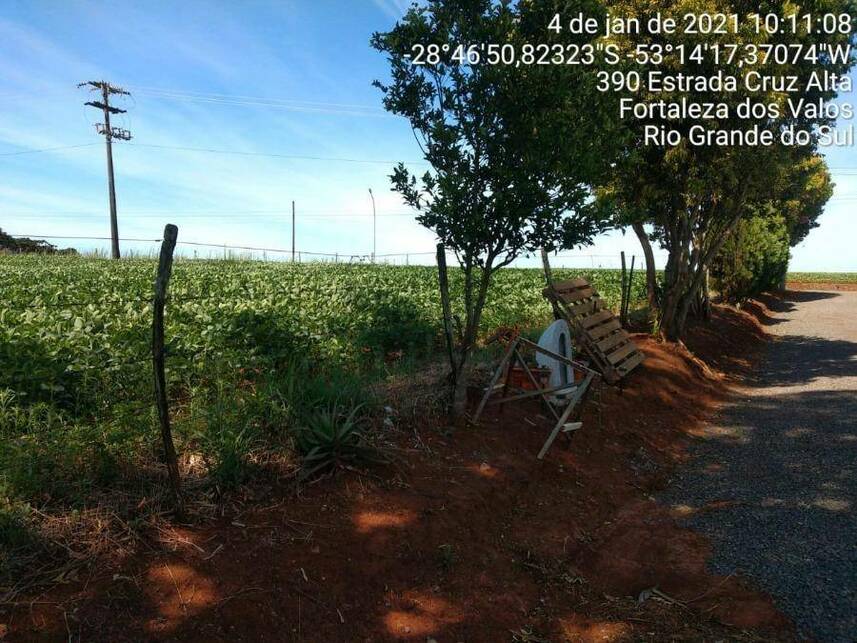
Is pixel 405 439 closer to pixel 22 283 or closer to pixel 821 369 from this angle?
pixel 821 369

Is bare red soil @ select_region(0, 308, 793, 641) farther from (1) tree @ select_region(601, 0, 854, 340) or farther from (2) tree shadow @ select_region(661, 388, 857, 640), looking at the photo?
(1) tree @ select_region(601, 0, 854, 340)

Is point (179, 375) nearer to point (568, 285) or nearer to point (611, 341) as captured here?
point (568, 285)

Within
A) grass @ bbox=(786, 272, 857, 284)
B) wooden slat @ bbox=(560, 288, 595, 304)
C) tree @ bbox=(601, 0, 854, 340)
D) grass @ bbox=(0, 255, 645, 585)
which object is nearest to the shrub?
tree @ bbox=(601, 0, 854, 340)

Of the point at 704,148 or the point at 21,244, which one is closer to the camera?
the point at 704,148

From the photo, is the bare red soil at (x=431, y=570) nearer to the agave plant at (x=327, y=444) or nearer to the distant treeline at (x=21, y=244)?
the agave plant at (x=327, y=444)

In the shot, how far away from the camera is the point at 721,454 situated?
25.2 feet

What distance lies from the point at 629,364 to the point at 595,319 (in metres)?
0.90

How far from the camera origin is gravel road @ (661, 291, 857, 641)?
4.25 meters

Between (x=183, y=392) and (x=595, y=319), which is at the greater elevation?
(x=595, y=319)

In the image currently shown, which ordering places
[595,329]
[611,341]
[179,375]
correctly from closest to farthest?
[179,375]
[595,329]
[611,341]

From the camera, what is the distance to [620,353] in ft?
31.7

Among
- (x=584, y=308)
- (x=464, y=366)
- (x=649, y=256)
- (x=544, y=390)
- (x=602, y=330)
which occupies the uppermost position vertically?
(x=649, y=256)

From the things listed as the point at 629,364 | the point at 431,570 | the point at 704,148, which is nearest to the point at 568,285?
the point at 629,364

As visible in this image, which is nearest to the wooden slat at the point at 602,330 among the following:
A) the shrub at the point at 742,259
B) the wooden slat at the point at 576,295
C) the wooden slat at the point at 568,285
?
the wooden slat at the point at 576,295
